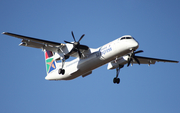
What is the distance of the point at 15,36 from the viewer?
26578 millimetres

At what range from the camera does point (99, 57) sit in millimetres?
28281

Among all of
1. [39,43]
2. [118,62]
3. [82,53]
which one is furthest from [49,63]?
[118,62]

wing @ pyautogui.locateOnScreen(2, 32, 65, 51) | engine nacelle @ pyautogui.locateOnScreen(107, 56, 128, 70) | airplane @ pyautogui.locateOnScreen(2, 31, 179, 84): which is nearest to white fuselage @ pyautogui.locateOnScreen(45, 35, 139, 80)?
airplane @ pyautogui.locateOnScreen(2, 31, 179, 84)

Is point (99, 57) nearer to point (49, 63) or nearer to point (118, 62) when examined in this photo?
point (118, 62)

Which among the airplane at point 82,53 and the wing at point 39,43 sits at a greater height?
the wing at point 39,43

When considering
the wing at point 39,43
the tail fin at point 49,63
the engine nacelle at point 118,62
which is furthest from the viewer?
A: the tail fin at point 49,63

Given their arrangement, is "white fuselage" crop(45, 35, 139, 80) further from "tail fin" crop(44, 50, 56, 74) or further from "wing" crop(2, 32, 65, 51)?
"wing" crop(2, 32, 65, 51)

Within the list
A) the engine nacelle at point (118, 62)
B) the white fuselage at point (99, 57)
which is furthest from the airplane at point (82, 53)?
the engine nacelle at point (118, 62)

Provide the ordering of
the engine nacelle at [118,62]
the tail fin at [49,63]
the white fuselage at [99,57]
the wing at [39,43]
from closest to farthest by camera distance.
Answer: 1. the white fuselage at [99,57]
2. the wing at [39,43]
3. the engine nacelle at [118,62]
4. the tail fin at [49,63]

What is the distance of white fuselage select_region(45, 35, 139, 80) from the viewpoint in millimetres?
27203

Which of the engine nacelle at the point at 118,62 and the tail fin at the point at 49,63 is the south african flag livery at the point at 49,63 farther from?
the engine nacelle at the point at 118,62

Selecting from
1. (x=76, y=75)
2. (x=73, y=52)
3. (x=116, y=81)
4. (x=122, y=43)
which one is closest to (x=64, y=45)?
(x=73, y=52)

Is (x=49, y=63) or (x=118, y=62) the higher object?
(x=49, y=63)

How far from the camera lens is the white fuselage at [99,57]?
27.2m
